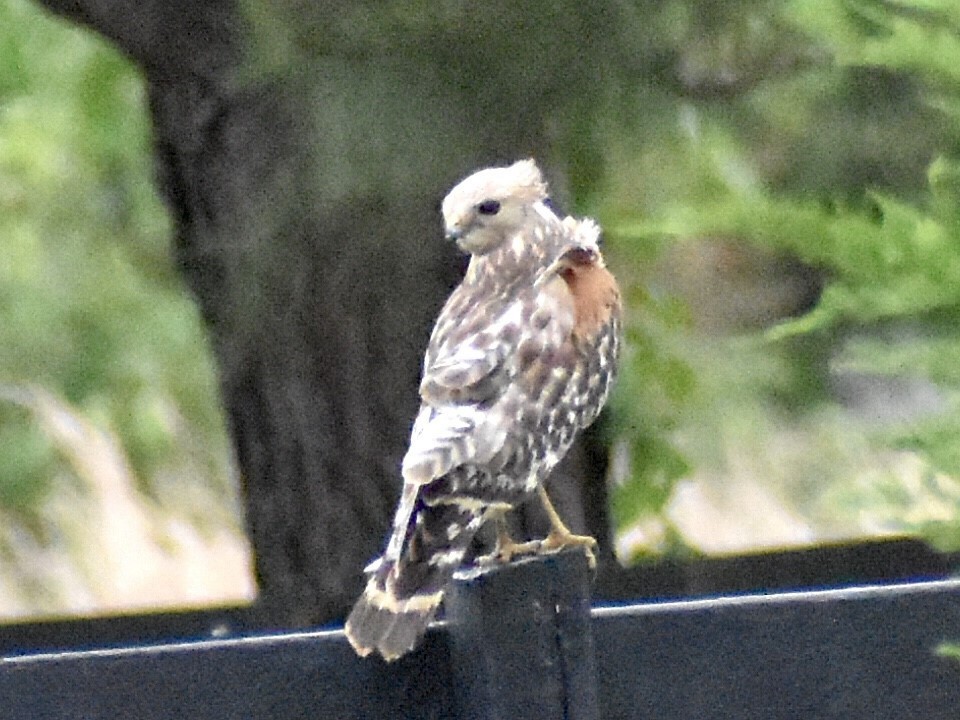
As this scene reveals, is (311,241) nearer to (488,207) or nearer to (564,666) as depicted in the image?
(488,207)

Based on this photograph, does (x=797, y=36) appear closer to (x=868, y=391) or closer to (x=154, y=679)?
(x=868, y=391)

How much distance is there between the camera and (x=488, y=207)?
2188 mm

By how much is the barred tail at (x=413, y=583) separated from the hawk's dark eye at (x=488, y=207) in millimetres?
555

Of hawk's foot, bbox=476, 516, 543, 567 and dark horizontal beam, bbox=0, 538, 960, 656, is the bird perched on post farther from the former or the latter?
dark horizontal beam, bbox=0, 538, 960, 656

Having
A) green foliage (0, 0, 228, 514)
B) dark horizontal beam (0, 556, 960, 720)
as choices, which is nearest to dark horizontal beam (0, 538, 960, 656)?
green foliage (0, 0, 228, 514)

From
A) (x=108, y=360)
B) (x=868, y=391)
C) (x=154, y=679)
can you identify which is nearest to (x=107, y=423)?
(x=108, y=360)

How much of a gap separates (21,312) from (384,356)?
1.05 m

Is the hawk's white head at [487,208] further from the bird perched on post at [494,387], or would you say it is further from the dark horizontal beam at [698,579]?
the dark horizontal beam at [698,579]

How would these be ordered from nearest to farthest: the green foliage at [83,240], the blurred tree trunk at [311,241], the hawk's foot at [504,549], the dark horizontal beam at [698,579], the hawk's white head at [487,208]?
the hawk's foot at [504,549]
the hawk's white head at [487,208]
the blurred tree trunk at [311,241]
the dark horizontal beam at [698,579]
the green foliage at [83,240]

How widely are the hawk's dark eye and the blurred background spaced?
0.47 meters

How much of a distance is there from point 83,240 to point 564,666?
2.73m

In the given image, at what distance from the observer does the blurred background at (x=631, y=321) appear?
312 cm

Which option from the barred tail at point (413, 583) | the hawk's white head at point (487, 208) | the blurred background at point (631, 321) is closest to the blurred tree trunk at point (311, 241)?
the blurred background at point (631, 321)

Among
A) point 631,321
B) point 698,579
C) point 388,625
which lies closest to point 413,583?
point 388,625
